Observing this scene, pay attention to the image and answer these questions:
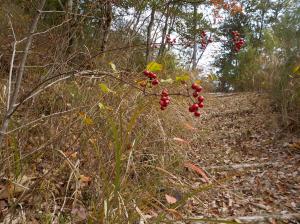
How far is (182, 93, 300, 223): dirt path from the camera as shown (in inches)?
99.3

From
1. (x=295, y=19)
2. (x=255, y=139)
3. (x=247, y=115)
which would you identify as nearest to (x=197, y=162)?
(x=255, y=139)

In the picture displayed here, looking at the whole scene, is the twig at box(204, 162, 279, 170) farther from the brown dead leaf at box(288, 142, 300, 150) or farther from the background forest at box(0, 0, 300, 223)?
the brown dead leaf at box(288, 142, 300, 150)

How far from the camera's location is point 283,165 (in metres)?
3.38

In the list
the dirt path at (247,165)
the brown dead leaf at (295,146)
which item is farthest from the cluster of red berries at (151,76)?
the brown dead leaf at (295,146)

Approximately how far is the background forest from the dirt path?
0.17 feet

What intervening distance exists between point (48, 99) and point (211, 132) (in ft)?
8.69

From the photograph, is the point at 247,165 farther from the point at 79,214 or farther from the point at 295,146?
the point at 79,214

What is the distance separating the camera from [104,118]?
2527 millimetres

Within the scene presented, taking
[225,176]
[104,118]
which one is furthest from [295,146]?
[104,118]

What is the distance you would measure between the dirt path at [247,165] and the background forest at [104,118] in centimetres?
5

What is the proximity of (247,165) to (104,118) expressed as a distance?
180 centimetres

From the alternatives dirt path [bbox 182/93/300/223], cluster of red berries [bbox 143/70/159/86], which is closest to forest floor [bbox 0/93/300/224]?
dirt path [bbox 182/93/300/223]

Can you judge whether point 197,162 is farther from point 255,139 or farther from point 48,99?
point 48,99

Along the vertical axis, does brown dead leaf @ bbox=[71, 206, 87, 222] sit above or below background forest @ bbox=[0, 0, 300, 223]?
below
